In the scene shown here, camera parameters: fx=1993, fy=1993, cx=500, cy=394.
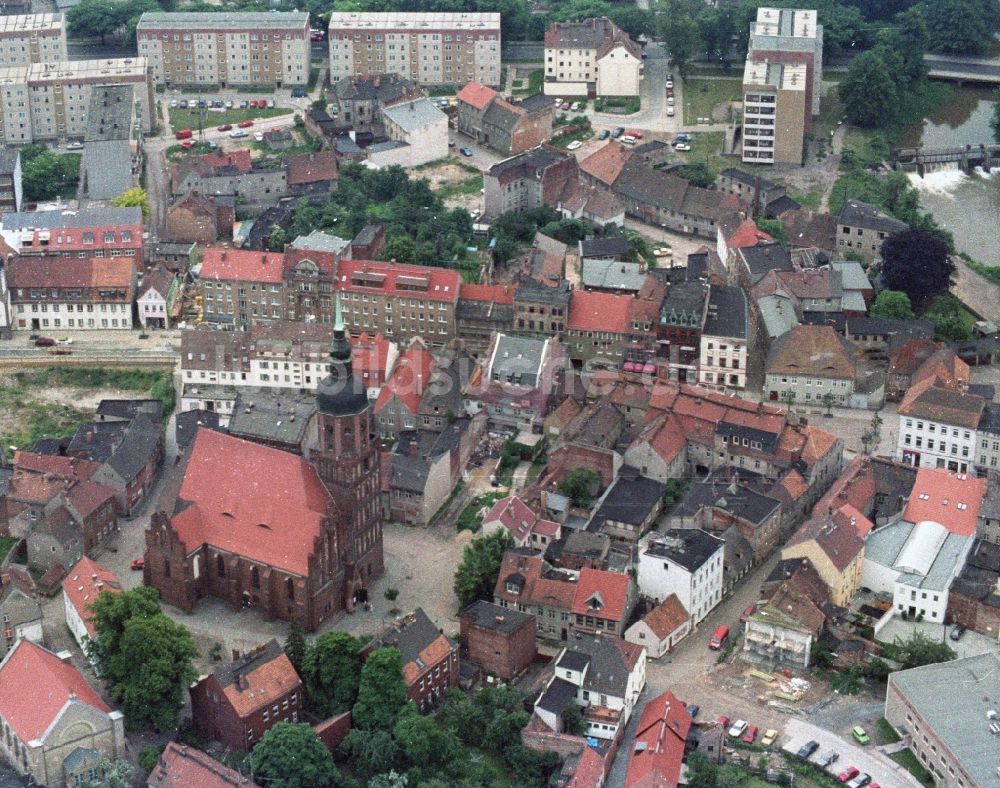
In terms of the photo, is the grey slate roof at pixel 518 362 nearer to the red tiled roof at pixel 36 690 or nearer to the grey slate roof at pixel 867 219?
the grey slate roof at pixel 867 219

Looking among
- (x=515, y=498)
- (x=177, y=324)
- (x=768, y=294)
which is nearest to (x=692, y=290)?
(x=768, y=294)

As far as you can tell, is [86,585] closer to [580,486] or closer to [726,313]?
[580,486]

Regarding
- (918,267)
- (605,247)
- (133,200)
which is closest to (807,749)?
(918,267)

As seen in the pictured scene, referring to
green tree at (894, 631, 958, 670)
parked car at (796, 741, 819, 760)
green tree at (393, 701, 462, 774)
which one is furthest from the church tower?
green tree at (894, 631, 958, 670)

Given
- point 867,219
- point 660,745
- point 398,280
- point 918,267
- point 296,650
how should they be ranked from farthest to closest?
point 867,219 → point 918,267 → point 398,280 → point 296,650 → point 660,745

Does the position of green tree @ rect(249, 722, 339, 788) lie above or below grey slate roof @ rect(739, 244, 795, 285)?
below

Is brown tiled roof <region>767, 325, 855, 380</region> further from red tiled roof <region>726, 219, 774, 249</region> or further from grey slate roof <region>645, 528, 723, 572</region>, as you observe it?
grey slate roof <region>645, 528, 723, 572</region>
